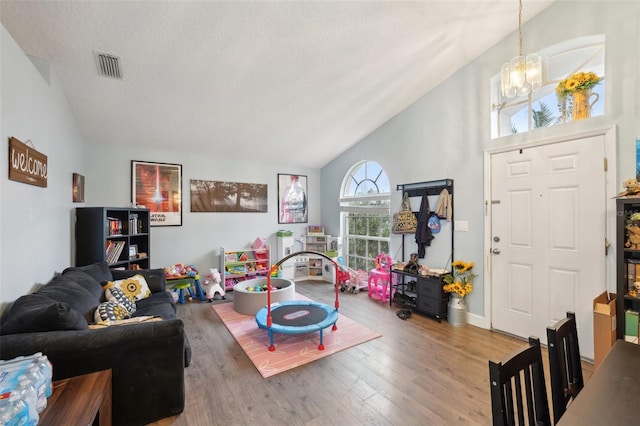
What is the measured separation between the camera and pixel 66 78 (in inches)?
112

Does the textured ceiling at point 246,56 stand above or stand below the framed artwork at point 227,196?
above

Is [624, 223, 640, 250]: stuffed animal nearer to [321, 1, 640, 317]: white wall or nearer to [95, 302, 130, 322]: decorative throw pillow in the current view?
[321, 1, 640, 317]: white wall

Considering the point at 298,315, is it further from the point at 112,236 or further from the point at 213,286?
the point at 112,236

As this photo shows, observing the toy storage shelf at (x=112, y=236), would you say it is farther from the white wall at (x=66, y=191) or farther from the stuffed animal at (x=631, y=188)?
the stuffed animal at (x=631, y=188)

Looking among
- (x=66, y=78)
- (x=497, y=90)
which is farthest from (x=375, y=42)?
(x=66, y=78)

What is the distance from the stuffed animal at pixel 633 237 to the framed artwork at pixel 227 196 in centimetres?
503

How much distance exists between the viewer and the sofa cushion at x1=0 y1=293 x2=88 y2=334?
1670mm

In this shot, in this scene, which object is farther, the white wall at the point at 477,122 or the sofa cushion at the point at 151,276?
the sofa cushion at the point at 151,276

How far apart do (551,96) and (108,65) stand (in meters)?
4.68

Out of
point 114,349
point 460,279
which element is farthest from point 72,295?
point 460,279

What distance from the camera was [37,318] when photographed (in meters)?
1.69

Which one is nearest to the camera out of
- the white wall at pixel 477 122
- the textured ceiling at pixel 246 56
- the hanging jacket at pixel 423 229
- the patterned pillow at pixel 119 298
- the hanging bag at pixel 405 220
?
the textured ceiling at pixel 246 56

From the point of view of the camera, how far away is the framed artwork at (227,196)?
4973 mm

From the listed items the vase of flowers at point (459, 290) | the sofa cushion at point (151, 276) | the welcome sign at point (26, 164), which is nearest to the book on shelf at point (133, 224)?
the sofa cushion at point (151, 276)
